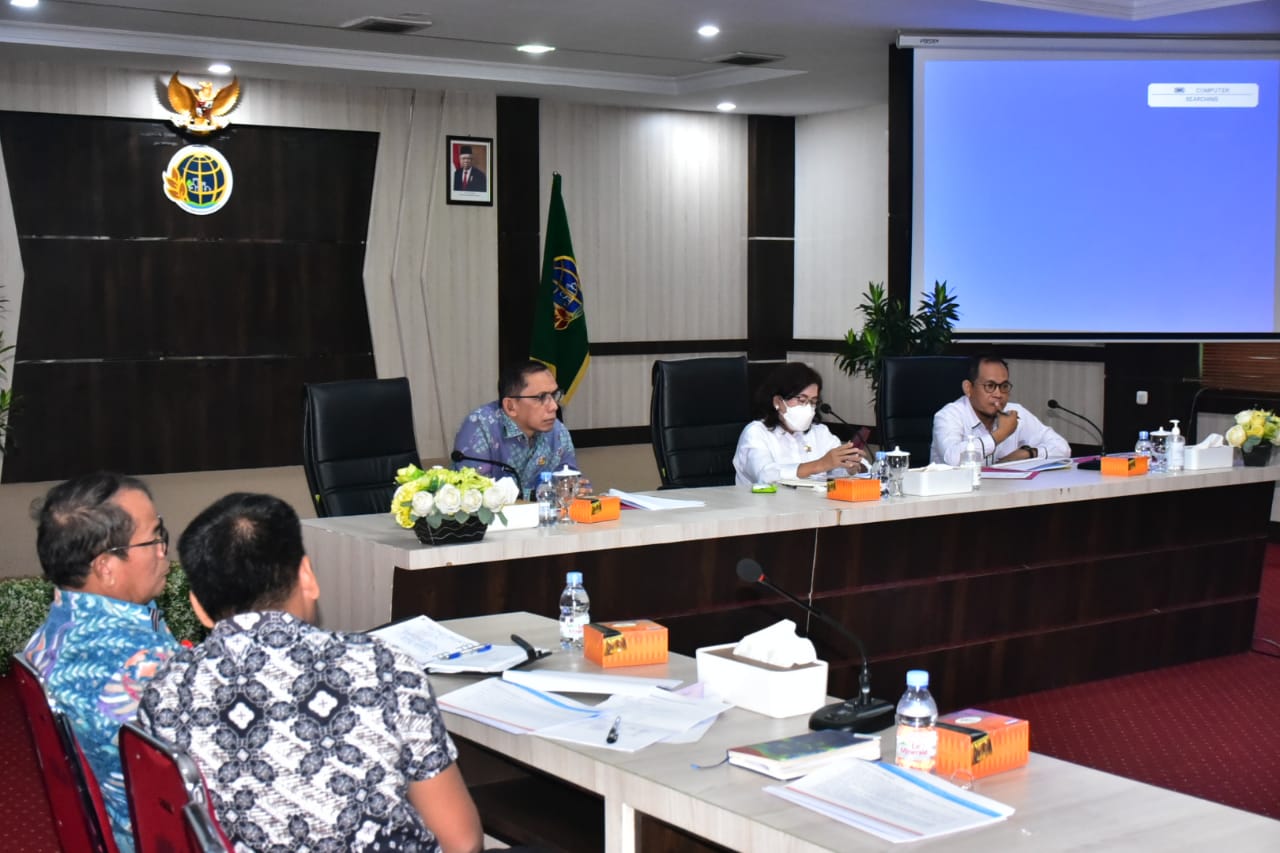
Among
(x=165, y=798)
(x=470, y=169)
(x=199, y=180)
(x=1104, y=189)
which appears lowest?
(x=165, y=798)

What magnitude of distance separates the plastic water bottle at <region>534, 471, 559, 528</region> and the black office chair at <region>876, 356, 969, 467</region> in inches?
80.0

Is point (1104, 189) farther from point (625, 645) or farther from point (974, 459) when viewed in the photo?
point (625, 645)

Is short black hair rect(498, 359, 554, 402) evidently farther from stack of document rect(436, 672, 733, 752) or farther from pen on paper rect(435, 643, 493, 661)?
stack of document rect(436, 672, 733, 752)

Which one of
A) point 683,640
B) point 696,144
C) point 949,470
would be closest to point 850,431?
point 696,144

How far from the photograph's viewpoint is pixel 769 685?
2.32 meters

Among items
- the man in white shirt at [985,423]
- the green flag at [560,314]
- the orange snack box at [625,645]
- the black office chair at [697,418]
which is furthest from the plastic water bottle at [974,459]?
the green flag at [560,314]

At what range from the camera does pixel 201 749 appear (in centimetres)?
176

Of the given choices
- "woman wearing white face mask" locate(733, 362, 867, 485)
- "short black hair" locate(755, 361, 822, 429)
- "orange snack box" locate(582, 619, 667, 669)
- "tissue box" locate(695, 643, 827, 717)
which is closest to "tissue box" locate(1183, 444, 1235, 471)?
"woman wearing white face mask" locate(733, 362, 867, 485)

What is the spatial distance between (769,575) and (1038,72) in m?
3.96

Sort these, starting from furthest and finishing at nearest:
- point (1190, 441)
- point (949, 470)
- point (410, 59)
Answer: point (410, 59)
point (1190, 441)
point (949, 470)

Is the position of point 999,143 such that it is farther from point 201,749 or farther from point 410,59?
point 201,749

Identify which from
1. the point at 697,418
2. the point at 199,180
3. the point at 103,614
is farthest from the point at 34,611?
the point at 199,180

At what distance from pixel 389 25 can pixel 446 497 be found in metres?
4.68

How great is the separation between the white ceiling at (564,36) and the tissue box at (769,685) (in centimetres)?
502
